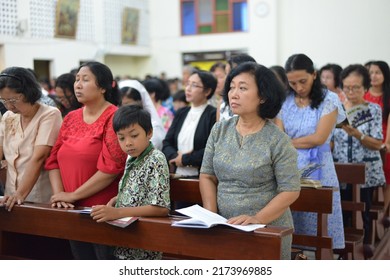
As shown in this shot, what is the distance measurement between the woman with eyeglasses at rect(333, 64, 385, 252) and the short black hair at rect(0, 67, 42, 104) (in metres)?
1.99

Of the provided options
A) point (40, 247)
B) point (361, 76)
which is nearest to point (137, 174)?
point (40, 247)

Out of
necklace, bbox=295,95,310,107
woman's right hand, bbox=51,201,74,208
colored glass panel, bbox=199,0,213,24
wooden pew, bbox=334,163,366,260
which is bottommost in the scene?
wooden pew, bbox=334,163,366,260

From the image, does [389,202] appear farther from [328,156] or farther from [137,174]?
[137,174]

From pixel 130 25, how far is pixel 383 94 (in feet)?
7.03

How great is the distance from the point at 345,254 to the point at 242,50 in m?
3.76

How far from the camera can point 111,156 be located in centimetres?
242

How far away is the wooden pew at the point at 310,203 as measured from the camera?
2.50m

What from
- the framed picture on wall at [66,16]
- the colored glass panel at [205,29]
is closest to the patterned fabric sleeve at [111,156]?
the framed picture on wall at [66,16]

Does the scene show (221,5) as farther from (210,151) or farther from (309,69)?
(210,151)

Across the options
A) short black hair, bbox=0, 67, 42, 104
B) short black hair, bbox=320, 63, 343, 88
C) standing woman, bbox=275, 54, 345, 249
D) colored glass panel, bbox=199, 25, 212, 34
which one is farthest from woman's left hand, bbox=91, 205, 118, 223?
short black hair, bbox=320, 63, 343, 88

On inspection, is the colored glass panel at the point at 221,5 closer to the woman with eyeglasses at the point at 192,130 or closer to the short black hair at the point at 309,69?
the woman with eyeglasses at the point at 192,130

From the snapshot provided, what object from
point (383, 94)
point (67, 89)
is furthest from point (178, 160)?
point (383, 94)

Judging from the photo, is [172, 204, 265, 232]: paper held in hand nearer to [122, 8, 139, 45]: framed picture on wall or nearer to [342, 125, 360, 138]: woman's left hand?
[342, 125, 360, 138]: woman's left hand

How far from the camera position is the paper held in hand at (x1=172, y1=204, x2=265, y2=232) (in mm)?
1907
